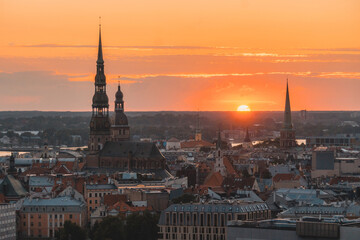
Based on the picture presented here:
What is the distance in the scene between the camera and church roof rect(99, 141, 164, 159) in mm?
110562

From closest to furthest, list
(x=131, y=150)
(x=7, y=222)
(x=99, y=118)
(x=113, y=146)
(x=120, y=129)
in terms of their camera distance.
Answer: (x=7, y=222) → (x=131, y=150) → (x=113, y=146) → (x=99, y=118) → (x=120, y=129)

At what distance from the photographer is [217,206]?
233ft

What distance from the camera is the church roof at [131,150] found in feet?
363

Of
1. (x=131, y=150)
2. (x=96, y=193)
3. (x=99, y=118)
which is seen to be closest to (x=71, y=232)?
(x=96, y=193)

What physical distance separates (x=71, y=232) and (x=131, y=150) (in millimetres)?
37034

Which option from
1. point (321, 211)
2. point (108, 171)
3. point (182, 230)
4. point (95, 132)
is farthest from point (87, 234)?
point (95, 132)

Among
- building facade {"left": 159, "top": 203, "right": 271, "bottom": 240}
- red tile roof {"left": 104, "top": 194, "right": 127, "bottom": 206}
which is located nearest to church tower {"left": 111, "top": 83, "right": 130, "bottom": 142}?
red tile roof {"left": 104, "top": 194, "right": 127, "bottom": 206}

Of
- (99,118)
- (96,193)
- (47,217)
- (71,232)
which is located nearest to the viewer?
(71,232)

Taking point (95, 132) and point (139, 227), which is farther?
point (95, 132)

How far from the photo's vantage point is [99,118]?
118 metres

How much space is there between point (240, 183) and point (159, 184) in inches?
370

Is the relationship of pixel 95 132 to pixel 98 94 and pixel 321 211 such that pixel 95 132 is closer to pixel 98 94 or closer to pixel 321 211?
pixel 98 94

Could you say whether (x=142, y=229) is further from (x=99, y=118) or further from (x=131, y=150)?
(x=99, y=118)

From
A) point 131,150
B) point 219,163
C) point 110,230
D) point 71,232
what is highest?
point 131,150
